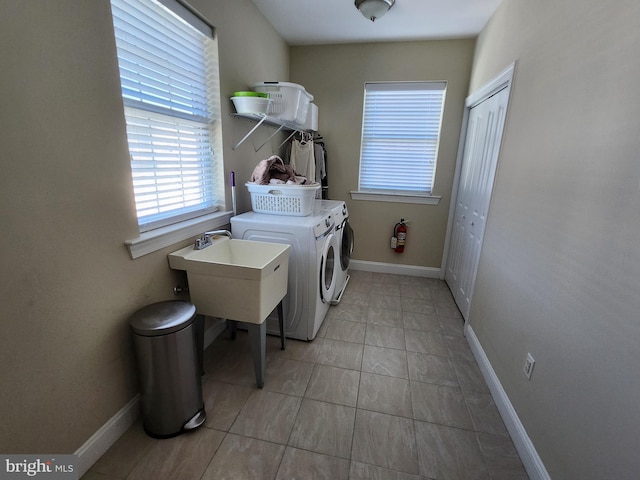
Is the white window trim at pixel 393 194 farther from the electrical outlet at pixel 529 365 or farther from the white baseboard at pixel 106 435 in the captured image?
the white baseboard at pixel 106 435

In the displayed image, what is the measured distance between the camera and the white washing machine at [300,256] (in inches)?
78.0

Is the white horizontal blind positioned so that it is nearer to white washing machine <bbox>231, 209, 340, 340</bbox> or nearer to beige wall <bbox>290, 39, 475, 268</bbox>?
beige wall <bbox>290, 39, 475, 268</bbox>

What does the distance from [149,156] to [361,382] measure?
5.97 ft

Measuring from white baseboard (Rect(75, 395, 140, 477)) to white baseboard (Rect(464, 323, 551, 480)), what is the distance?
1937 mm

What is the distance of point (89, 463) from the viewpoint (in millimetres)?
1262

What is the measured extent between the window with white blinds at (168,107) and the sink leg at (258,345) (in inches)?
31.9

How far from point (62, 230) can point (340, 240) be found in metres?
2.07

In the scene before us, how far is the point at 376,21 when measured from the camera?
2.57 meters

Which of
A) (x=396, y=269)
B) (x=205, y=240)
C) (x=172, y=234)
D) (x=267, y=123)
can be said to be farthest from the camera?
(x=396, y=269)

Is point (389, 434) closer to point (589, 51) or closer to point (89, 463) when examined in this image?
point (89, 463)

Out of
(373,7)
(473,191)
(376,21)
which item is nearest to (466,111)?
(473,191)

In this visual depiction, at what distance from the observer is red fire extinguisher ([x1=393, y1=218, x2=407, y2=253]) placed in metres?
3.41

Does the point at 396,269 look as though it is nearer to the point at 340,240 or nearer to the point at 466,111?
the point at 340,240

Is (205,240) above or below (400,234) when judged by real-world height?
above
